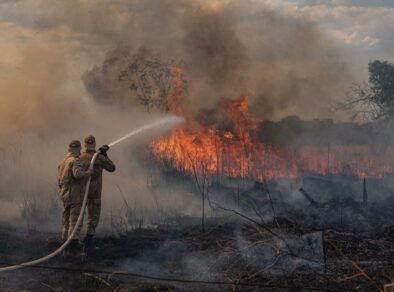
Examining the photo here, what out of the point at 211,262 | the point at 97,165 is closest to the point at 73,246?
the point at 97,165

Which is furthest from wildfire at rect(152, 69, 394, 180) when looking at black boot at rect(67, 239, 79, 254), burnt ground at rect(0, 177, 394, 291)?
black boot at rect(67, 239, 79, 254)

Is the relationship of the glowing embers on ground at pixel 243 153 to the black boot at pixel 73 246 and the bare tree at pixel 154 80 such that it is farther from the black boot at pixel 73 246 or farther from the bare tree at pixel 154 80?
the black boot at pixel 73 246

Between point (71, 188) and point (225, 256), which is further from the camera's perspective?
point (71, 188)

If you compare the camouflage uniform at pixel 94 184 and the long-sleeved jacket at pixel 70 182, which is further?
the camouflage uniform at pixel 94 184

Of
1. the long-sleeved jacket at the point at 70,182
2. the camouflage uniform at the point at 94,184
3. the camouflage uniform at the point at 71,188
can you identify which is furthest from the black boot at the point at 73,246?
the long-sleeved jacket at the point at 70,182

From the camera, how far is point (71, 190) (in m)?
9.12

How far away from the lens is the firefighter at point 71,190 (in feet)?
29.6

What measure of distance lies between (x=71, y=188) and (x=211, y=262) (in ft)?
10.2

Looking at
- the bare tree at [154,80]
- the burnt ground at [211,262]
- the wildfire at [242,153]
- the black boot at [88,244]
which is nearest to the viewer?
the burnt ground at [211,262]

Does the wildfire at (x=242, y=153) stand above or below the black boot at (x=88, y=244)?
above

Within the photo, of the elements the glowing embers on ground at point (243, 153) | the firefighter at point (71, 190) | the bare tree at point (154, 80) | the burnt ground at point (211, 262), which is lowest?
the burnt ground at point (211, 262)

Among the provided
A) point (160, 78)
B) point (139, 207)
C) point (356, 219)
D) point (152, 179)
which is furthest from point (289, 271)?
point (160, 78)

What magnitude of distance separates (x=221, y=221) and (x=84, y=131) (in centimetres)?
1234

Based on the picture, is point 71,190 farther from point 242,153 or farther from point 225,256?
point 242,153
